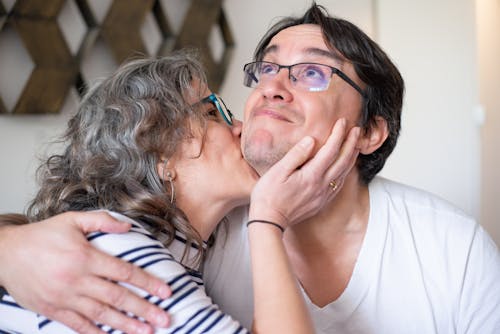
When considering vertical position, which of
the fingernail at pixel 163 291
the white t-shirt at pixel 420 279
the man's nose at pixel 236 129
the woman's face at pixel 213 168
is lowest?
the white t-shirt at pixel 420 279

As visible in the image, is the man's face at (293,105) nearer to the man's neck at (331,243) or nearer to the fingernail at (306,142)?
the fingernail at (306,142)

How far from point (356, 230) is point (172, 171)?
54 cm

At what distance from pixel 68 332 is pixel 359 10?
9.97 feet

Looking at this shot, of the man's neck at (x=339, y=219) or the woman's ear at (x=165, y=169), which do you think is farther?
the man's neck at (x=339, y=219)

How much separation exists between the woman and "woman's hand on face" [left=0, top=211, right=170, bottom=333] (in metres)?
0.14

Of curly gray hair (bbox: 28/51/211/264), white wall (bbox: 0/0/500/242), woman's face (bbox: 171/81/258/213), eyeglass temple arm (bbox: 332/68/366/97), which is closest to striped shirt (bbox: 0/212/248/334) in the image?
curly gray hair (bbox: 28/51/211/264)

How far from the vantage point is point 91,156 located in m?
1.24

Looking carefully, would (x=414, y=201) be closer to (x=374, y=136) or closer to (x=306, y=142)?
(x=374, y=136)

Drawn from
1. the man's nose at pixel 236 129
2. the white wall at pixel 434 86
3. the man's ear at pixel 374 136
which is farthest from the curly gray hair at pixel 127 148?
the white wall at pixel 434 86

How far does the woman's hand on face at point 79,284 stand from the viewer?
0.83m

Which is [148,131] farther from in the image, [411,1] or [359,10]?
[411,1]

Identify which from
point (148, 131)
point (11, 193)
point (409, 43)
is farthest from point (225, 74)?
point (409, 43)

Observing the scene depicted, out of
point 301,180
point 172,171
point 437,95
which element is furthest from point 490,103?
point 172,171

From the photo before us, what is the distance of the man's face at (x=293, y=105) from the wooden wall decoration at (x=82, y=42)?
2.72ft
